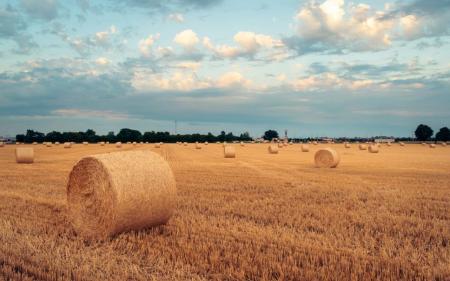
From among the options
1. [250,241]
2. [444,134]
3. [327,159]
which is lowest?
[250,241]

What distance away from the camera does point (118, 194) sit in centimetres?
794

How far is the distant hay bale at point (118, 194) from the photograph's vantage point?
26.1 ft

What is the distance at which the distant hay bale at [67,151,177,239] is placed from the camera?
26.1 ft

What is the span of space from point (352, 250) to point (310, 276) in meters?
1.38

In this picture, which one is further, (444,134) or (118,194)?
(444,134)

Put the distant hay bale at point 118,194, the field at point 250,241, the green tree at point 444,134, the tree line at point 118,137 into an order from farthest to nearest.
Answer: the green tree at point 444,134
the tree line at point 118,137
the distant hay bale at point 118,194
the field at point 250,241

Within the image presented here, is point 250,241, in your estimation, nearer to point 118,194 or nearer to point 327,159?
point 118,194

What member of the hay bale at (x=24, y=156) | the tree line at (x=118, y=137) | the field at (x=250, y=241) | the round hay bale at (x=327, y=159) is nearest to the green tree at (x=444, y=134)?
the tree line at (x=118, y=137)

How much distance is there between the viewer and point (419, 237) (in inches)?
300

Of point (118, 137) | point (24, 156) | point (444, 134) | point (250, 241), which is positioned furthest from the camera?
point (444, 134)

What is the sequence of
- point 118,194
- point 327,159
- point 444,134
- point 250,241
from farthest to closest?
point 444,134 → point 327,159 → point 118,194 → point 250,241

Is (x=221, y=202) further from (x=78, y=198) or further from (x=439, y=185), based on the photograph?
(x=439, y=185)

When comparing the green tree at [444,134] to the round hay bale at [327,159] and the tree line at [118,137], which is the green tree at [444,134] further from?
the round hay bale at [327,159]

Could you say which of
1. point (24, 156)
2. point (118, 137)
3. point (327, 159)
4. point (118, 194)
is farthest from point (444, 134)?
point (118, 194)
